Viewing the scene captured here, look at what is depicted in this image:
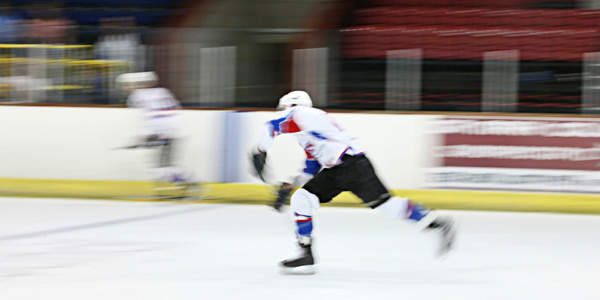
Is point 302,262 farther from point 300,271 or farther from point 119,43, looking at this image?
point 119,43

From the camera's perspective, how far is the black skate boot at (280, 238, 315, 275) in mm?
5320

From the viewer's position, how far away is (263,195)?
943cm

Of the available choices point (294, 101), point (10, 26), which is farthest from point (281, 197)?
point (10, 26)

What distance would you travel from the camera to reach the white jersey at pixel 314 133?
5.30m

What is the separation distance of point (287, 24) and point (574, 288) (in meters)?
7.47

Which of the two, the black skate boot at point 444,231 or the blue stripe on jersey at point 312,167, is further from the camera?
the blue stripe on jersey at point 312,167

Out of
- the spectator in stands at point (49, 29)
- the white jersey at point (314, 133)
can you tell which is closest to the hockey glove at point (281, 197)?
the white jersey at point (314, 133)

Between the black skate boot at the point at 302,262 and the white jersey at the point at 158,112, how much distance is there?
4.21m

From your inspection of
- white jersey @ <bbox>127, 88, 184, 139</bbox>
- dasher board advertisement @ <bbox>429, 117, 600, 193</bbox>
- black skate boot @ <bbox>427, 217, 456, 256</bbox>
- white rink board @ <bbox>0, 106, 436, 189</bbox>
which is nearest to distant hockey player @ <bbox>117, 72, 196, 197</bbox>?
white jersey @ <bbox>127, 88, 184, 139</bbox>

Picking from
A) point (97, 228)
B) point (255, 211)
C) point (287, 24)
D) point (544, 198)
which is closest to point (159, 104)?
point (255, 211)

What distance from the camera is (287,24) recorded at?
1182 cm

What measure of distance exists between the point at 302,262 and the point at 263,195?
414 centimetres

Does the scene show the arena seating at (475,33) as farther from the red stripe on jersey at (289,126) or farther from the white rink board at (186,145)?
the red stripe on jersey at (289,126)

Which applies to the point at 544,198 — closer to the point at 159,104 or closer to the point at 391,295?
the point at 159,104
